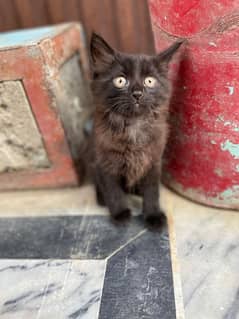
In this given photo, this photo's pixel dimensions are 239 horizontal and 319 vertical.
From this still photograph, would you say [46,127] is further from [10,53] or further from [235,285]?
[235,285]

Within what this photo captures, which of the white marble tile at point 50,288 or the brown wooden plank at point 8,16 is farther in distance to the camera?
the brown wooden plank at point 8,16

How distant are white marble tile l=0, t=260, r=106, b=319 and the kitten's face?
1.66 feet

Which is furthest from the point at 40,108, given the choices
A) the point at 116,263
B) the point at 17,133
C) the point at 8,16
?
the point at 8,16

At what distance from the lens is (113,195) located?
1.18m

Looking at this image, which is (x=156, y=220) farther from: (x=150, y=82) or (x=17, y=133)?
(x=17, y=133)

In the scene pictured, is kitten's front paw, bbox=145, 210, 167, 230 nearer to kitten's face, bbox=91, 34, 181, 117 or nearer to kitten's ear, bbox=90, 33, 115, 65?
kitten's face, bbox=91, 34, 181, 117

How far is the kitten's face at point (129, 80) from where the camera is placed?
1.01 meters

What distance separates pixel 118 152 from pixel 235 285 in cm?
53

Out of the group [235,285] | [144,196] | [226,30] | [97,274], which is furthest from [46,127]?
[235,285]

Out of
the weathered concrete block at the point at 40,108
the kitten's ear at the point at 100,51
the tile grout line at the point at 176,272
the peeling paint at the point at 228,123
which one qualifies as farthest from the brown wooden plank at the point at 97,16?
the tile grout line at the point at 176,272

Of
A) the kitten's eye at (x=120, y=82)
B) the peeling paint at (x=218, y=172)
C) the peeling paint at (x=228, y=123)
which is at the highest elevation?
the kitten's eye at (x=120, y=82)

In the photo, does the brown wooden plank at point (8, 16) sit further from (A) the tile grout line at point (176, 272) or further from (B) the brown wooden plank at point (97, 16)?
(A) the tile grout line at point (176, 272)

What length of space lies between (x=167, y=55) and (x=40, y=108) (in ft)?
1.71

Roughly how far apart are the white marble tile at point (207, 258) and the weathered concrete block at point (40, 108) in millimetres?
494
